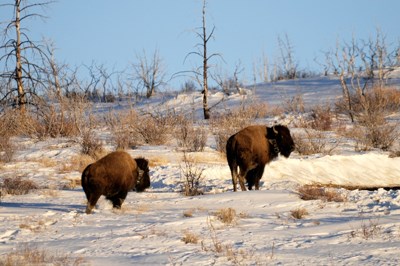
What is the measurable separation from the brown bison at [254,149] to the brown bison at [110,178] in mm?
2683

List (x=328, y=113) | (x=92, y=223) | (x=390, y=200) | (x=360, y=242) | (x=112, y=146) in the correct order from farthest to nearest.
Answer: (x=328, y=113) → (x=112, y=146) → (x=390, y=200) → (x=92, y=223) → (x=360, y=242)

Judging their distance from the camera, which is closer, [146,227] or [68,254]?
[68,254]

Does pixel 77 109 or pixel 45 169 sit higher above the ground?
pixel 77 109

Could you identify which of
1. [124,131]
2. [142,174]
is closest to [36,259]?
[142,174]

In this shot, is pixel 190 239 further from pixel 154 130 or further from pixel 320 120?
pixel 320 120

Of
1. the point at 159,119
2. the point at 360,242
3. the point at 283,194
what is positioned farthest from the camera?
the point at 159,119

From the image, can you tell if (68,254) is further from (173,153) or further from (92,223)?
(173,153)

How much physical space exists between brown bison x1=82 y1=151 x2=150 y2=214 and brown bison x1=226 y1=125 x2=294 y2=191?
268 cm

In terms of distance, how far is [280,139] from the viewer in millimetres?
12547

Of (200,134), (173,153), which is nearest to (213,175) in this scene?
(173,153)

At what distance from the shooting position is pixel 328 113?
26.0 metres

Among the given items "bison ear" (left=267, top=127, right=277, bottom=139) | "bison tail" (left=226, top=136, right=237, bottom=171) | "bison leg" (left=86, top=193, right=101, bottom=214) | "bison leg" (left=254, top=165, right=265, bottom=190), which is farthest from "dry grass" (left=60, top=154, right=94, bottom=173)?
"bison leg" (left=86, top=193, right=101, bottom=214)

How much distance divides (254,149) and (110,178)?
3.87 m

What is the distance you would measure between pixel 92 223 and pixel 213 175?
696 cm
